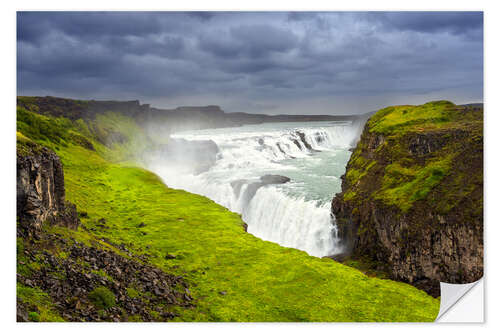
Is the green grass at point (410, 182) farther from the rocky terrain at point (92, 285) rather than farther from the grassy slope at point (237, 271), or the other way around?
the rocky terrain at point (92, 285)

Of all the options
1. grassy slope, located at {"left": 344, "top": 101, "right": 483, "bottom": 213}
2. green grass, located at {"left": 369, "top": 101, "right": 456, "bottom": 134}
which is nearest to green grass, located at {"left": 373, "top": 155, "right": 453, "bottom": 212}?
grassy slope, located at {"left": 344, "top": 101, "right": 483, "bottom": 213}

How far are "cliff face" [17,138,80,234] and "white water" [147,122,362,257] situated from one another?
38.7ft

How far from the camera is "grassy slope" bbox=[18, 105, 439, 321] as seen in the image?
10.8 m

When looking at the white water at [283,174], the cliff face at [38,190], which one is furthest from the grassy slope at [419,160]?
the cliff face at [38,190]

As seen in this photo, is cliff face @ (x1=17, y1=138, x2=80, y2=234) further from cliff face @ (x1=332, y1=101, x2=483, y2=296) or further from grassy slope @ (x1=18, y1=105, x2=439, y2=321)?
cliff face @ (x1=332, y1=101, x2=483, y2=296)

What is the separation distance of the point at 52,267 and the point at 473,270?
521 inches

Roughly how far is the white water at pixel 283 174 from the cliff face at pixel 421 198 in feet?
8.06

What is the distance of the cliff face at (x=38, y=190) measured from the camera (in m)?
9.54

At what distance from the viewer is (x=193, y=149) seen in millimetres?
58688

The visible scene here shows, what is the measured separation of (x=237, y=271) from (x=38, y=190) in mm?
7802

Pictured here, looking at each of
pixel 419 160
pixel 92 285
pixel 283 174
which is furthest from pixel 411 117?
pixel 92 285

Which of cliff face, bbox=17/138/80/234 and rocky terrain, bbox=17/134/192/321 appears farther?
cliff face, bbox=17/138/80/234

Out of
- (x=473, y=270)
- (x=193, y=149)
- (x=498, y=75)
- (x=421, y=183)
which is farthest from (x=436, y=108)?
(x=193, y=149)

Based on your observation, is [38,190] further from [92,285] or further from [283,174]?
[283,174]
